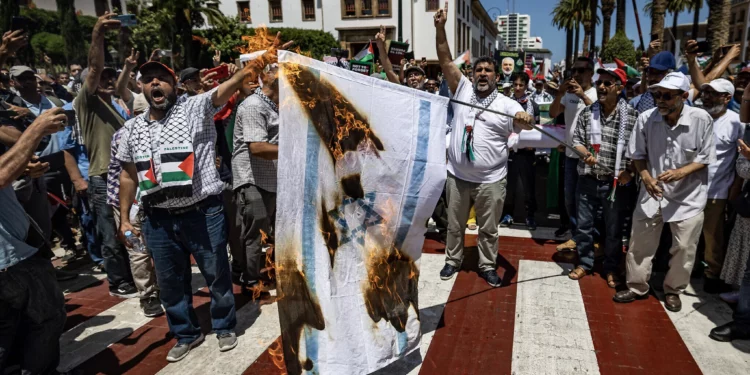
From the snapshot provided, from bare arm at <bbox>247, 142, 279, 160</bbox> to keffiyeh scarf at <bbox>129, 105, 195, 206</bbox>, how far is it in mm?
701

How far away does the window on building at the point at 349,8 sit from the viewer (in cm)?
4617

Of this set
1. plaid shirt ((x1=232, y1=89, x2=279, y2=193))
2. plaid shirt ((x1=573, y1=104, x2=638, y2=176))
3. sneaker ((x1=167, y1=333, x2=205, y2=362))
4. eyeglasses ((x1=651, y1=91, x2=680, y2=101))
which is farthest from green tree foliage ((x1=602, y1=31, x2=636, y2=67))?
sneaker ((x1=167, y1=333, x2=205, y2=362))

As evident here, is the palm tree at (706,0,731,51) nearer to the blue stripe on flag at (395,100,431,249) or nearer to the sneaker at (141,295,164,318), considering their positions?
the blue stripe on flag at (395,100,431,249)

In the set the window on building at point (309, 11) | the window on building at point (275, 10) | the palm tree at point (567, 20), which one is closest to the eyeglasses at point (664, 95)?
the palm tree at point (567, 20)

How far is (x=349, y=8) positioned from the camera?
4638 cm

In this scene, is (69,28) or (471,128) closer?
(471,128)

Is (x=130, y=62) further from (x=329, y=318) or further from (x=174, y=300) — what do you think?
(x=329, y=318)

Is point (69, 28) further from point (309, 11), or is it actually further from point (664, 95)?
point (664, 95)

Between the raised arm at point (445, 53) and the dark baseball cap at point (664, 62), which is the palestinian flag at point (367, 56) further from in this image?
the dark baseball cap at point (664, 62)

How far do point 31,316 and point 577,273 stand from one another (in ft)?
15.5

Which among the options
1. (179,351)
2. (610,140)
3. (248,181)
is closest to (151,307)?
(179,351)

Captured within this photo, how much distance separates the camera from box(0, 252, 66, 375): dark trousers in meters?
2.72

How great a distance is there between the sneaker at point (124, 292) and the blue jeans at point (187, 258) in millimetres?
1491

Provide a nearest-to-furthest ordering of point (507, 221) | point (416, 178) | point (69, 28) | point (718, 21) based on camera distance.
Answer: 1. point (416, 178)
2. point (507, 221)
3. point (718, 21)
4. point (69, 28)
